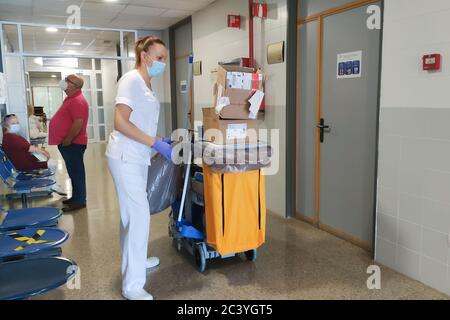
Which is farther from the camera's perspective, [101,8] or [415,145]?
[101,8]

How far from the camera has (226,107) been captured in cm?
262

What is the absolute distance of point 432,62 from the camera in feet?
7.55

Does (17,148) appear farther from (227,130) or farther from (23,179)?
(227,130)

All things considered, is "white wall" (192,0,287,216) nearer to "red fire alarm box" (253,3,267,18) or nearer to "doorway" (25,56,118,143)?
"red fire alarm box" (253,3,267,18)

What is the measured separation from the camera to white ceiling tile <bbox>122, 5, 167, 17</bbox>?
5554 millimetres

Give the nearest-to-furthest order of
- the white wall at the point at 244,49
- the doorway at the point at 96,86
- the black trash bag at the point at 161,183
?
1. the black trash bag at the point at 161,183
2. the white wall at the point at 244,49
3. the doorway at the point at 96,86

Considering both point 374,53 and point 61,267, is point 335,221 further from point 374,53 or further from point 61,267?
point 61,267

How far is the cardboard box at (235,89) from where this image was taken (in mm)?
2605

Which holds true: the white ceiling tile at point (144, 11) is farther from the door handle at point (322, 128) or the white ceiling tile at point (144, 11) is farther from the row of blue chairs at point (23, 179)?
the door handle at point (322, 128)

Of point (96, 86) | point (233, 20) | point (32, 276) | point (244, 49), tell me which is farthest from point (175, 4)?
point (96, 86)

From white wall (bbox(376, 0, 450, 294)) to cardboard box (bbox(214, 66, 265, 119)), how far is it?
97 cm

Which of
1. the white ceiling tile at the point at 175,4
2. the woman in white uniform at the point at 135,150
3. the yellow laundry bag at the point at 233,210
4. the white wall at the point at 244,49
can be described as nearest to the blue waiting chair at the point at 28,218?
the woman in white uniform at the point at 135,150

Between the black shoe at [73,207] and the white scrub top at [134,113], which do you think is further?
the black shoe at [73,207]

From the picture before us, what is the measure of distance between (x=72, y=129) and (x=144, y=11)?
2538 millimetres
